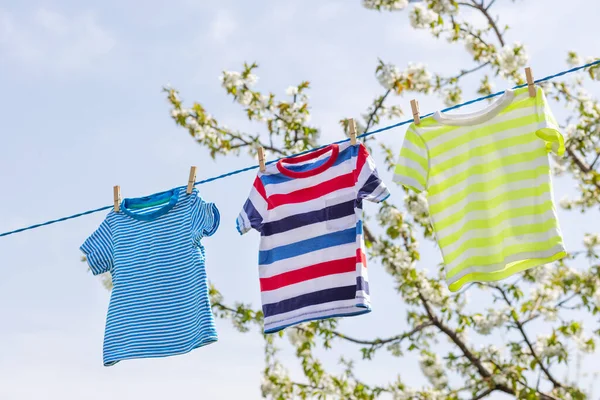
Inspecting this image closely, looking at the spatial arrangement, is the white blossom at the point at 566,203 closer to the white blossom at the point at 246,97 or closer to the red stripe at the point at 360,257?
the white blossom at the point at 246,97

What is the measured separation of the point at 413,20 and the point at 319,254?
13.7 ft

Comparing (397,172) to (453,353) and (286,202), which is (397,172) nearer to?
(286,202)

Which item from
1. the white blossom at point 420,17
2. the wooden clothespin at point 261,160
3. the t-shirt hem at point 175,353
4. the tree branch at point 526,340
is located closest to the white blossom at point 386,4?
the white blossom at point 420,17

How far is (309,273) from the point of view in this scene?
3.98 meters

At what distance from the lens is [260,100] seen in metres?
7.72

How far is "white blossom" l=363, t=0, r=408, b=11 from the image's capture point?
7.62m

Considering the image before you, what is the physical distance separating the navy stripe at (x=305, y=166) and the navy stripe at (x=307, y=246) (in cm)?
34

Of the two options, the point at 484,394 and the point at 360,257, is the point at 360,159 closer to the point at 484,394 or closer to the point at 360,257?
the point at 360,257

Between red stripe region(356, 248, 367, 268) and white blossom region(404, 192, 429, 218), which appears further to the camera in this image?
white blossom region(404, 192, 429, 218)

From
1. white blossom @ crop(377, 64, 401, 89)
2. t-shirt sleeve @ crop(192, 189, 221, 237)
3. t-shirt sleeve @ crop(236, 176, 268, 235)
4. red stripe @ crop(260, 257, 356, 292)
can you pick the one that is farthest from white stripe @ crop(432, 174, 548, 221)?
white blossom @ crop(377, 64, 401, 89)

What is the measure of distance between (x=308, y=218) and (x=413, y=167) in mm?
534

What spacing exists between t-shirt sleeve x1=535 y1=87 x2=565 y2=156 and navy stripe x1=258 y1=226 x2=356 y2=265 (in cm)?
90

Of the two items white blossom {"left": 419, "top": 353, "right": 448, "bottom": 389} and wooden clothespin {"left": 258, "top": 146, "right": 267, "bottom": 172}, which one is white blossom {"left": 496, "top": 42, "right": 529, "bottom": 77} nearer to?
white blossom {"left": 419, "top": 353, "right": 448, "bottom": 389}

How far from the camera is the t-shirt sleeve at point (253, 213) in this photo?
4.20 metres
